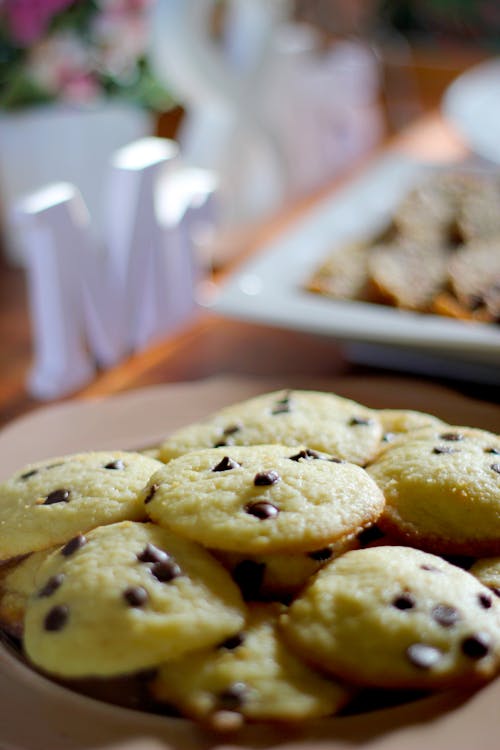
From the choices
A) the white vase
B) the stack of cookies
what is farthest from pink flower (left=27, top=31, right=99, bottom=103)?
the stack of cookies

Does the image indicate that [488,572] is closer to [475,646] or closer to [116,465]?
[475,646]

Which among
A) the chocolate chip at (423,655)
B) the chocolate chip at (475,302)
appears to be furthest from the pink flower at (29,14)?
the chocolate chip at (423,655)

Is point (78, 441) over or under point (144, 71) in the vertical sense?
under

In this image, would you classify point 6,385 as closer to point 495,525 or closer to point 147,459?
point 147,459

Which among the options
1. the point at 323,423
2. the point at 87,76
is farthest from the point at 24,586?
the point at 87,76

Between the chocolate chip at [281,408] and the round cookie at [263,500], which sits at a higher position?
the round cookie at [263,500]

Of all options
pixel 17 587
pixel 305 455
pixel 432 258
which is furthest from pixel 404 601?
pixel 432 258

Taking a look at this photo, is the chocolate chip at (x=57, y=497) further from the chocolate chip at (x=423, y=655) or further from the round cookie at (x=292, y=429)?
the chocolate chip at (x=423, y=655)
